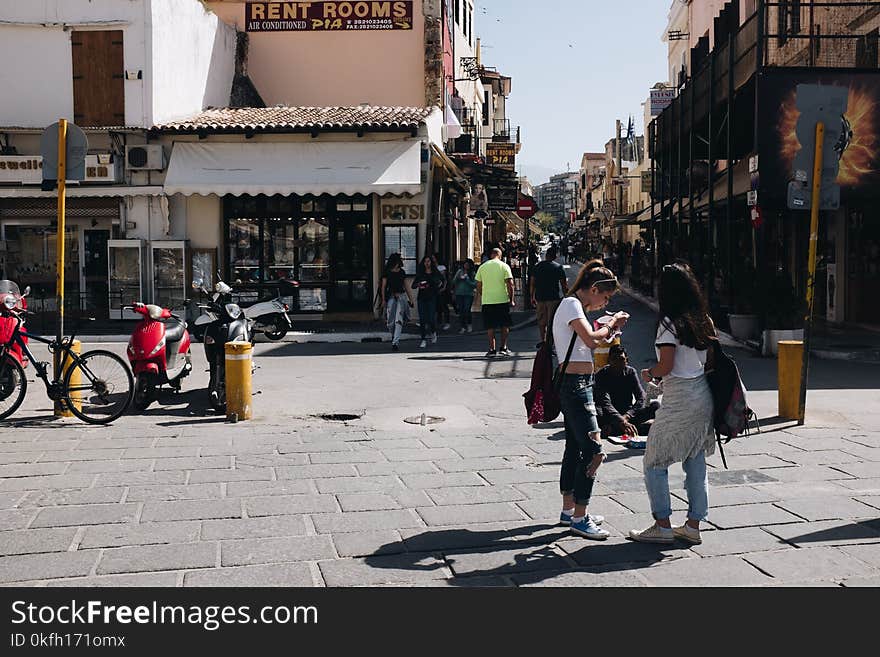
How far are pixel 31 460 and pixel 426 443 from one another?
10.7 feet

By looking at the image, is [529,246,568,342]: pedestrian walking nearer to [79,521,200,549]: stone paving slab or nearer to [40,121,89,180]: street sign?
[40,121,89,180]: street sign

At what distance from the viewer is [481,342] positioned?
1809cm

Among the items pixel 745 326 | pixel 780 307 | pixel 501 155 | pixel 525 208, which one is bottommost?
pixel 745 326

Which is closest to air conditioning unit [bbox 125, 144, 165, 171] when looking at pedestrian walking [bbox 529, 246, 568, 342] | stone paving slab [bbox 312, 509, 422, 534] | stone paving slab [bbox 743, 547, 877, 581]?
pedestrian walking [bbox 529, 246, 568, 342]

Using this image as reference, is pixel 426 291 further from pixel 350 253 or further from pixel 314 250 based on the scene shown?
pixel 314 250

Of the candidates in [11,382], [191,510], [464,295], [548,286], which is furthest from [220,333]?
[464,295]

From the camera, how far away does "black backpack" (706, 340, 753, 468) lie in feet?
18.1

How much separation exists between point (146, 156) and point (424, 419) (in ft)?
44.1

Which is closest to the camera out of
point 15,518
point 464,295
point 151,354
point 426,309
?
point 15,518

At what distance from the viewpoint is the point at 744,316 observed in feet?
54.3

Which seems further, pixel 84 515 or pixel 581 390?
pixel 84 515
